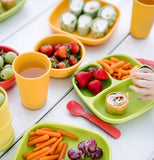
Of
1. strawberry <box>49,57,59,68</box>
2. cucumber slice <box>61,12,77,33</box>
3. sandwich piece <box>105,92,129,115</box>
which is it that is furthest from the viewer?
cucumber slice <box>61,12,77,33</box>

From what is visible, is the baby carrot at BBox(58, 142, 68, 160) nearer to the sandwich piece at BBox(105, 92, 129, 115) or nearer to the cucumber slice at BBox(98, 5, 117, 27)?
the sandwich piece at BBox(105, 92, 129, 115)

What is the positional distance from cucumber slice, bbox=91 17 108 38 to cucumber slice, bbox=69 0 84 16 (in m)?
0.12

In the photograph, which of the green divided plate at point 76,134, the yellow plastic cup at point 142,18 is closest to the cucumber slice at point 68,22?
the yellow plastic cup at point 142,18

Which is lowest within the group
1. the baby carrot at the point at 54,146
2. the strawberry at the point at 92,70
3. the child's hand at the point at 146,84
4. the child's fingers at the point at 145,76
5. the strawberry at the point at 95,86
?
the baby carrot at the point at 54,146

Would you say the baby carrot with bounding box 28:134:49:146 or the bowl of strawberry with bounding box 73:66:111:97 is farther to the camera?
the bowl of strawberry with bounding box 73:66:111:97

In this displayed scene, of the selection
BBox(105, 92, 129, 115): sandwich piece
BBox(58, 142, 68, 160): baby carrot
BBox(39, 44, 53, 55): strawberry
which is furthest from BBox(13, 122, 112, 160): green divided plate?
BBox(39, 44, 53, 55): strawberry

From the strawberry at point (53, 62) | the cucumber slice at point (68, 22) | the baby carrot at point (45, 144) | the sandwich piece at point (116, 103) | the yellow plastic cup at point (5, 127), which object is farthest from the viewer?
the cucumber slice at point (68, 22)

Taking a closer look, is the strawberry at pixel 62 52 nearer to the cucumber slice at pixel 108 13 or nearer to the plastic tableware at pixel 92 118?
the plastic tableware at pixel 92 118

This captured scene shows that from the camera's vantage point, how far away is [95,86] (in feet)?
3.15

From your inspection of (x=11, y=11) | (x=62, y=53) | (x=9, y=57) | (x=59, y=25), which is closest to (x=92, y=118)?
(x=62, y=53)

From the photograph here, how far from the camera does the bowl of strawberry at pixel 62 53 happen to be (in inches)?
38.9

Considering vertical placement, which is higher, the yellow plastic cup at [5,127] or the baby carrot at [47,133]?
Result: the yellow plastic cup at [5,127]

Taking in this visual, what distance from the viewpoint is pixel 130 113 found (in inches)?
36.5

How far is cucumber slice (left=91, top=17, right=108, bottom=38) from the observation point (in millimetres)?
1194
